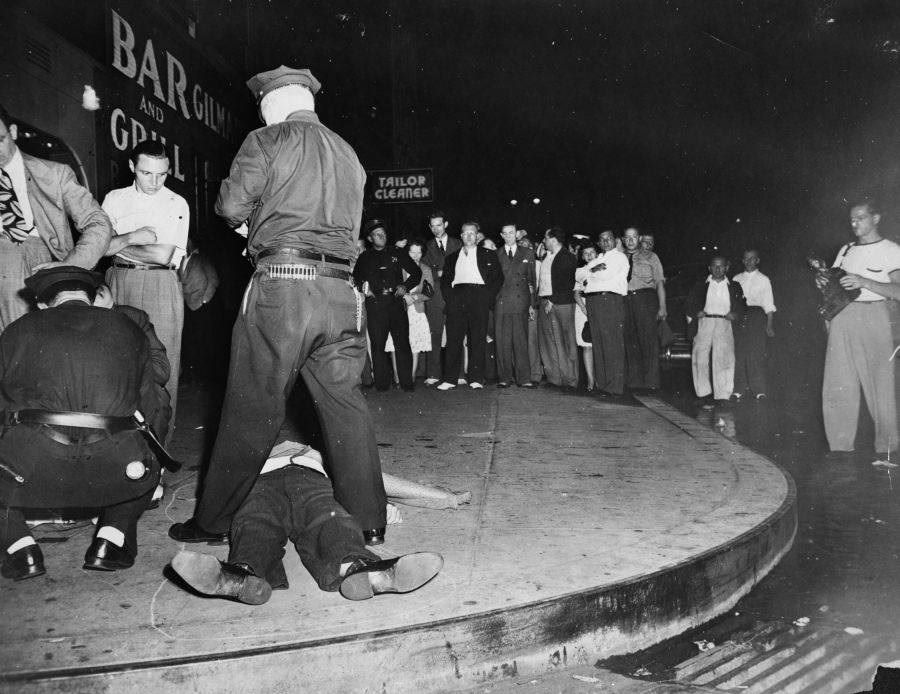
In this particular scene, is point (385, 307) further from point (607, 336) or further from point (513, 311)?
point (607, 336)

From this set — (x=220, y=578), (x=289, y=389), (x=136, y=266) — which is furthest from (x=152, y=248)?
(x=220, y=578)

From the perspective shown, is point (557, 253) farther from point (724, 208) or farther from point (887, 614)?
point (724, 208)

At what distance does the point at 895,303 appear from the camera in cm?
594

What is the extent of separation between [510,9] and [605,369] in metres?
9.56

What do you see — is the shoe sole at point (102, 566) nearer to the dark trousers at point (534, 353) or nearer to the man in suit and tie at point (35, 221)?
the man in suit and tie at point (35, 221)

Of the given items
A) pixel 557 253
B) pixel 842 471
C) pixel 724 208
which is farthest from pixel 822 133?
pixel 724 208

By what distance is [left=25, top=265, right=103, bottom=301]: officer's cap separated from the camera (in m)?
3.23

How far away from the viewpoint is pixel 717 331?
383 inches

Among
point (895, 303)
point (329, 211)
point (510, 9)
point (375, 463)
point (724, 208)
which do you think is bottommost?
point (375, 463)

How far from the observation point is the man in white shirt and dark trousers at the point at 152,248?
168 inches

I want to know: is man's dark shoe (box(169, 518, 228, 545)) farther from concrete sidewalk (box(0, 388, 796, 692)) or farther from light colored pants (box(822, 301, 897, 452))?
light colored pants (box(822, 301, 897, 452))

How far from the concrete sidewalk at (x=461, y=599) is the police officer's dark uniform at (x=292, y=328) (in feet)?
1.11

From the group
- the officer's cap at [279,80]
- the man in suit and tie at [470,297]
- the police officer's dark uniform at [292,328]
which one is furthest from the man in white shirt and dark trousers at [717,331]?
the officer's cap at [279,80]

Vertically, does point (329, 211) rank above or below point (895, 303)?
above
